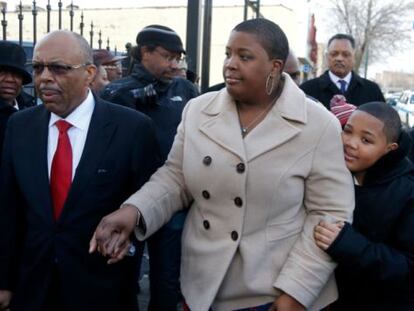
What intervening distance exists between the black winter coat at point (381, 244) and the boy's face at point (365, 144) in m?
0.05

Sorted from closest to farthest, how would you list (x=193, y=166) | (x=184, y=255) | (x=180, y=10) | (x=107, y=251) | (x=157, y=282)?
(x=107, y=251), (x=193, y=166), (x=184, y=255), (x=157, y=282), (x=180, y=10)

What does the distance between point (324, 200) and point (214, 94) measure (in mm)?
692

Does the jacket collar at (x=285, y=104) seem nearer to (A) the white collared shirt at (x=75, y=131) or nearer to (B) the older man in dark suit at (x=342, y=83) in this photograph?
(A) the white collared shirt at (x=75, y=131)

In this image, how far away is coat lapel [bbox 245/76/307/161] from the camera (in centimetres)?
219

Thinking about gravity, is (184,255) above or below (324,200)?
below

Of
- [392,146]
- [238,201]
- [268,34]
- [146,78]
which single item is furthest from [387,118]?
[146,78]

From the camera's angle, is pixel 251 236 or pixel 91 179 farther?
pixel 91 179

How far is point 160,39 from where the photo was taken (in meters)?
4.04

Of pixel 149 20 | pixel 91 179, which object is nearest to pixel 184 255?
pixel 91 179

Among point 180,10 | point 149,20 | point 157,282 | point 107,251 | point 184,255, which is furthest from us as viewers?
point 149,20

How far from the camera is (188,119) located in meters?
2.41

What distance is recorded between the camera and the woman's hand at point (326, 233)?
2.16m

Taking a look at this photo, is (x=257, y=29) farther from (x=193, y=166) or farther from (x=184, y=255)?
(x=184, y=255)

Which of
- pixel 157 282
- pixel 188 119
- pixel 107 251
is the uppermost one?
pixel 188 119
